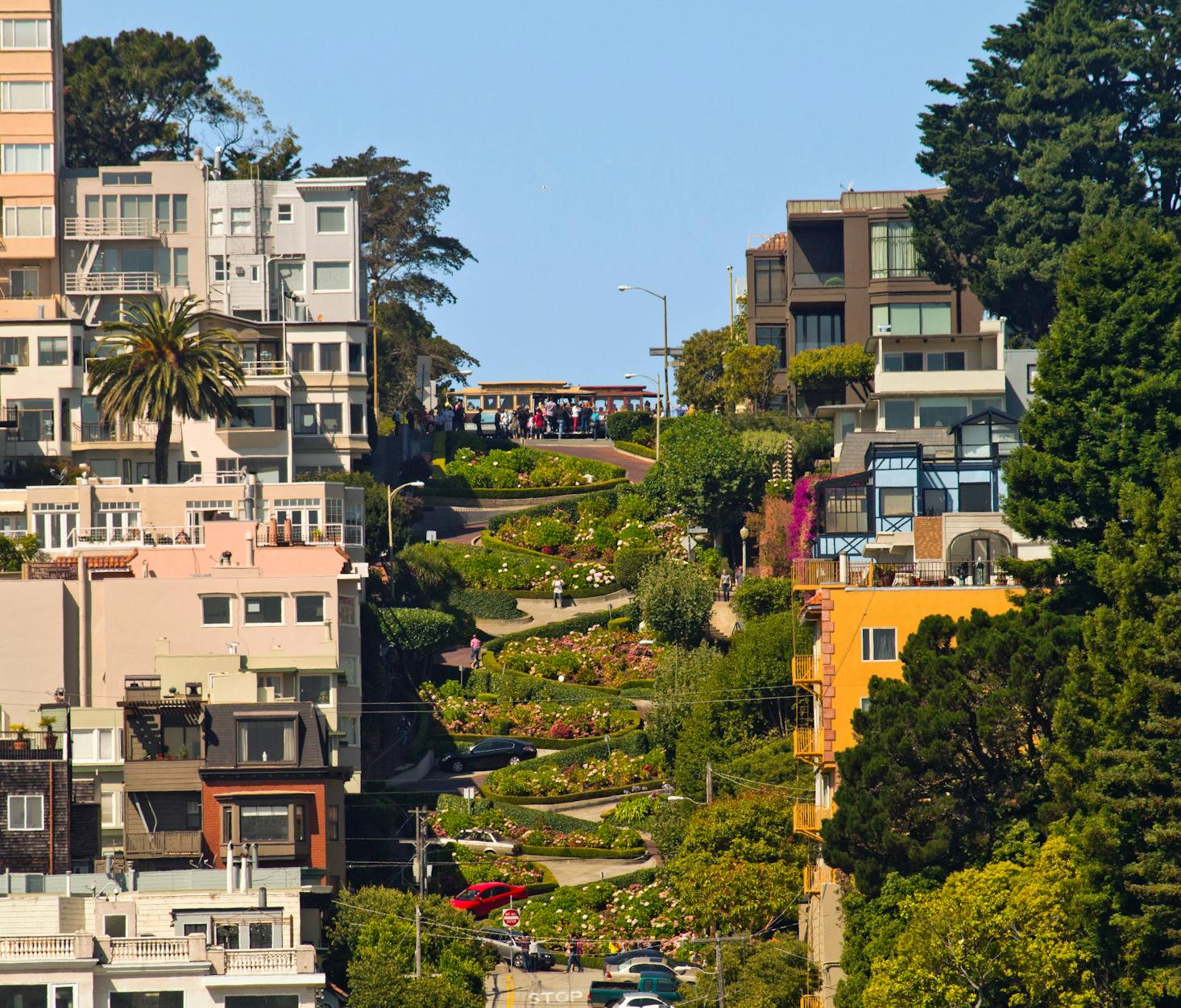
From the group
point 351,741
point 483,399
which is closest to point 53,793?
point 351,741

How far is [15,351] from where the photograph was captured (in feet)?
421

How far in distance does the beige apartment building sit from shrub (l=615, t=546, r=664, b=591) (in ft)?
109

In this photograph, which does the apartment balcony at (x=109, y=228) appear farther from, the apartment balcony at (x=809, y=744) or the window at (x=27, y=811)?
the apartment balcony at (x=809, y=744)

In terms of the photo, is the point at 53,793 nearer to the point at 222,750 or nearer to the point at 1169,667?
the point at 222,750

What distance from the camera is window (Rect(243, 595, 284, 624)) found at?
331ft

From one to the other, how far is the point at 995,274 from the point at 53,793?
57.2 metres

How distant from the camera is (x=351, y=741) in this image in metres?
99.4


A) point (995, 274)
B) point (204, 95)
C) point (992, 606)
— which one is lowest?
point (992, 606)

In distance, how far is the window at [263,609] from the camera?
3974 inches

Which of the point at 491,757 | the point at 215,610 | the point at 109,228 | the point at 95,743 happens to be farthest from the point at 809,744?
the point at 109,228

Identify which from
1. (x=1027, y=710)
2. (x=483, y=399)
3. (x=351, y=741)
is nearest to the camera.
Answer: (x=1027, y=710)

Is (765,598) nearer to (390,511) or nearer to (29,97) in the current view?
(390,511)

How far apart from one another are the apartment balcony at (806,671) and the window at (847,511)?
15.1 meters

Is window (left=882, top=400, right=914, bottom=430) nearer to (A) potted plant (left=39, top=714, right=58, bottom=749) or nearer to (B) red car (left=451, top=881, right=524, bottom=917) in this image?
(B) red car (left=451, top=881, right=524, bottom=917)
